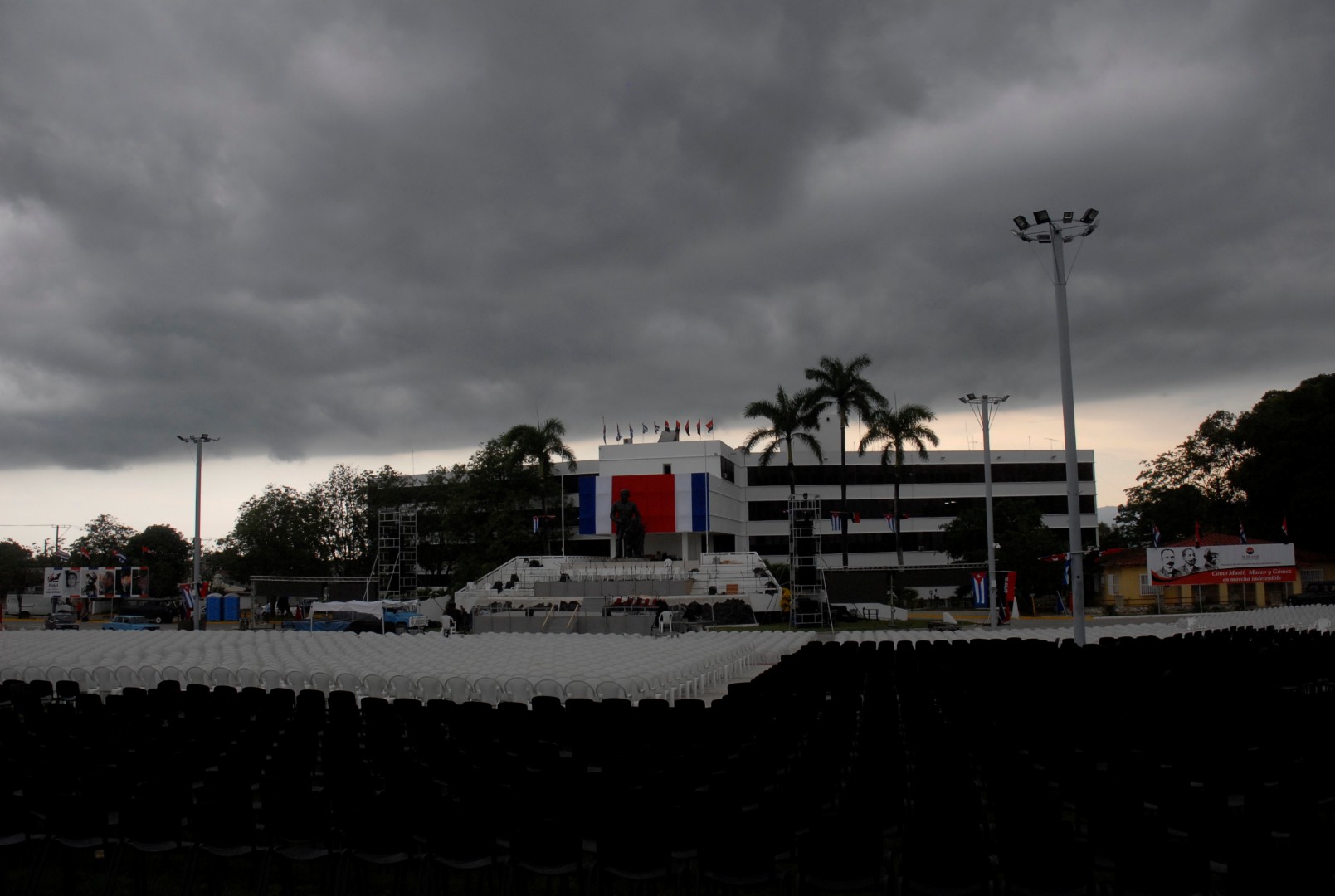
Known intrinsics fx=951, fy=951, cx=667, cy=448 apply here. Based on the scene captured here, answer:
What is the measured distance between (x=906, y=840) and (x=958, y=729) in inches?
144

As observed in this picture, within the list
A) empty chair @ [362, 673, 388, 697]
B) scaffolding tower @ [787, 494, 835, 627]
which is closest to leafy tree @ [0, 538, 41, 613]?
scaffolding tower @ [787, 494, 835, 627]

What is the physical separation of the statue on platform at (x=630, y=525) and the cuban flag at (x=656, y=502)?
63.3 inches

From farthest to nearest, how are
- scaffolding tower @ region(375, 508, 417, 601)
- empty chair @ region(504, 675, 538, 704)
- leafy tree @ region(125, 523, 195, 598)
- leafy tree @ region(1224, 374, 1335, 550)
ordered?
leafy tree @ region(125, 523, 195, 598) < scaffolding tower @ region(375, 508, 417, 601) < leafy tree @ region(1224, 374, 1335, 550) < empty chair @ region(504, 675, 538, 704)

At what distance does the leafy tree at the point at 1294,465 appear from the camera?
53312 millimetres

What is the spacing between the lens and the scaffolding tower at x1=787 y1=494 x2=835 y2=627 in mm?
41781


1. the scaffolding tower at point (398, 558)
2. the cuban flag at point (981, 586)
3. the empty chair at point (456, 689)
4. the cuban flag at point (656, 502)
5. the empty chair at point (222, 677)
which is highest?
the cuban flag at point (656, 502)

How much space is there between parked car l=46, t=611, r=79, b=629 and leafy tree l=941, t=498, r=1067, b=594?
40.8 metres

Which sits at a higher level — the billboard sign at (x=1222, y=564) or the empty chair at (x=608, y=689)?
the billboard sign at (x=1222, y=564)

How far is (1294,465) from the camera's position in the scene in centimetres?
5506

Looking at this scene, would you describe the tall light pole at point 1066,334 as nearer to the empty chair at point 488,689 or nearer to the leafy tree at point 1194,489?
the empty chair at point 488,689

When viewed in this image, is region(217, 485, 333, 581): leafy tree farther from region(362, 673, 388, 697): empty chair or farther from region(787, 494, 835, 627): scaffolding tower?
region(362, 673, 388, 697): empty chair

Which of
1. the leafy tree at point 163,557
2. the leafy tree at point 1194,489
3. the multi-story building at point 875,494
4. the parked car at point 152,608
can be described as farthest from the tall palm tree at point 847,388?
the leafy tree at point 163,557

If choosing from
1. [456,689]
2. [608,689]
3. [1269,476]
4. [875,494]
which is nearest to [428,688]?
[456,689]

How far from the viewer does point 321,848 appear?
663 cm
